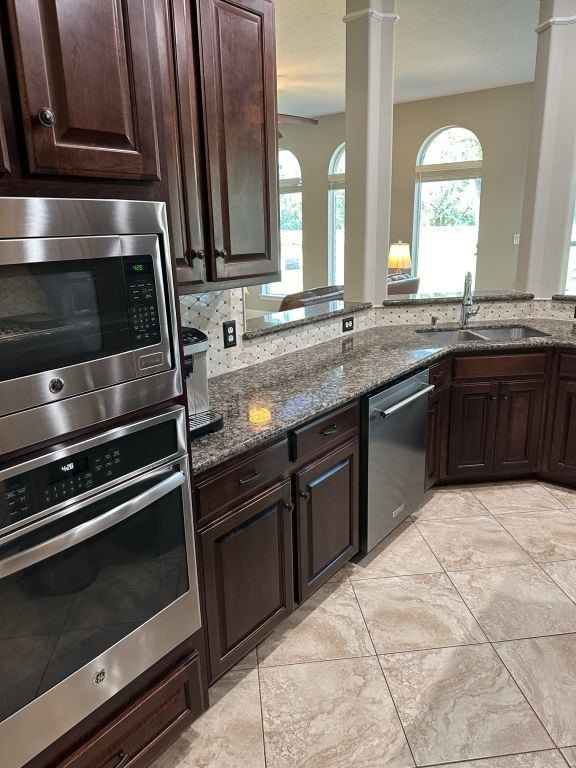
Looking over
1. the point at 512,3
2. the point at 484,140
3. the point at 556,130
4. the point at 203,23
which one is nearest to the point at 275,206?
the point at 203,23

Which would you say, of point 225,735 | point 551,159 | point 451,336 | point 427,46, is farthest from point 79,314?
point 427,46

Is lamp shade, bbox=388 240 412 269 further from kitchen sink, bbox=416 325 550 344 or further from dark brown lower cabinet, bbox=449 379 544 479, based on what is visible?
dark brown lower cabinet, bbox=449 379 544 479

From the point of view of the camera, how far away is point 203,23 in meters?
1.71

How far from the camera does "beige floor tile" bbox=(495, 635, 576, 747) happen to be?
177 centimetres

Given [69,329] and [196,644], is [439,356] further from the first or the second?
[69,329]

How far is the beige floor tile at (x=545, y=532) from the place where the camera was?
8.80ft

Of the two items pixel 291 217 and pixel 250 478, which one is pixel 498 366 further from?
pixel 291 217

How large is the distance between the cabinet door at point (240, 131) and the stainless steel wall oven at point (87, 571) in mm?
798

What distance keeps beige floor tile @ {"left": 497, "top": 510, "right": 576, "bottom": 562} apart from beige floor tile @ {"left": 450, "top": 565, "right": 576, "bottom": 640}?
0.17 meters

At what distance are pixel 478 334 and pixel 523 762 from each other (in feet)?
8.00

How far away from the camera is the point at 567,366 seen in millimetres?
3088

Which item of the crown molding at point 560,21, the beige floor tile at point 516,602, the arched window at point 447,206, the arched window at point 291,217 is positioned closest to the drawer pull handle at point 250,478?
the beige floor tile at point 516,602

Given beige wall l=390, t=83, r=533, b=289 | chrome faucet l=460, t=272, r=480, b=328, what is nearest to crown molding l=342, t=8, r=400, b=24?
chrome faucet l=460, t=272, r=480, b=328

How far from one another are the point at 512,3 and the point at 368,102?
1.62 m
